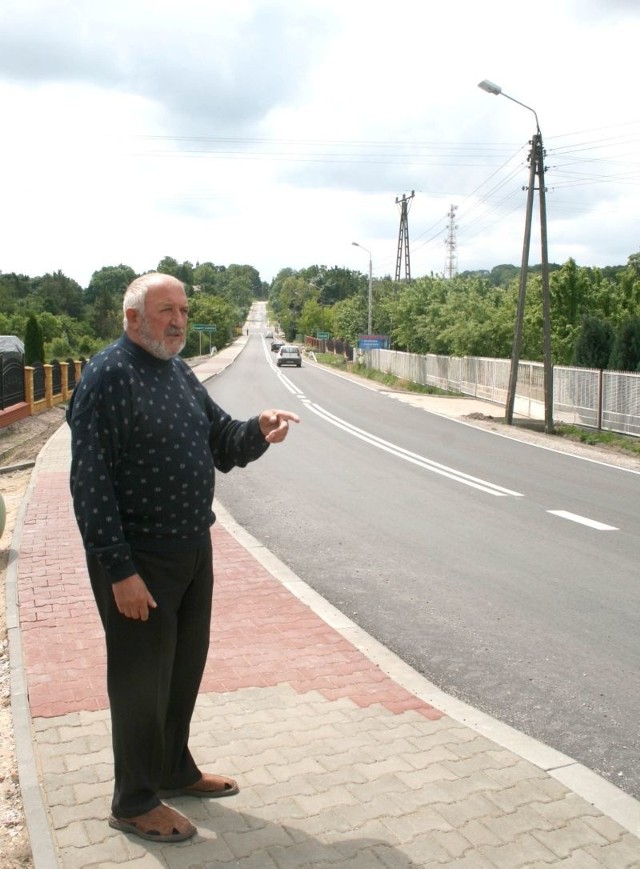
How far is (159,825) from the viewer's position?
9.96 ft

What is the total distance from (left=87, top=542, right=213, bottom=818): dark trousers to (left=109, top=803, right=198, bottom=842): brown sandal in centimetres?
3

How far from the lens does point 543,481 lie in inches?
547

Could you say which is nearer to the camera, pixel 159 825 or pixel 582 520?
pixel 159 825

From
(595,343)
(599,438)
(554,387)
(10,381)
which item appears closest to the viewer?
(10,381)

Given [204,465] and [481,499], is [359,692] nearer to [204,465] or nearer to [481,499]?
[204,465]

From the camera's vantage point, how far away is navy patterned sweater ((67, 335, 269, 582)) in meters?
2.82

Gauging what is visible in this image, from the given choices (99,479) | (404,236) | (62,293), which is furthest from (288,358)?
(62,293)

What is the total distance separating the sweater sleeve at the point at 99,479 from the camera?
2.81 meters

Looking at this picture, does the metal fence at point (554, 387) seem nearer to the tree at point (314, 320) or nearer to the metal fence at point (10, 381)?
the metal fence at point (10, 381)

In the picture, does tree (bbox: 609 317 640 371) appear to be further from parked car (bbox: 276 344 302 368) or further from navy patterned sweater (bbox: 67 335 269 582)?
parked car (bbox: 276 344 302 368)

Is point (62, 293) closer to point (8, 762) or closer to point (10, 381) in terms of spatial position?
point (10, 381)

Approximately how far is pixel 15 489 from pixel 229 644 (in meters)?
8.05

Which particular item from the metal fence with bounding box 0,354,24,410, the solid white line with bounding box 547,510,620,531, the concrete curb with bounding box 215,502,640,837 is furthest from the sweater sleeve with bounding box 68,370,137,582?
the metal fence with bounding box 0,354,24,410

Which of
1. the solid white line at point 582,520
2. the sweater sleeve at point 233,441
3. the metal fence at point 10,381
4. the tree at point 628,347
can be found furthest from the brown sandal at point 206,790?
the tree at point 628,347
